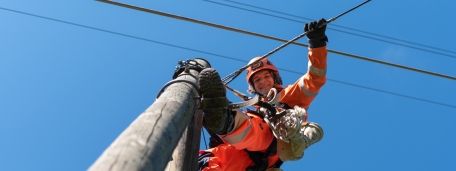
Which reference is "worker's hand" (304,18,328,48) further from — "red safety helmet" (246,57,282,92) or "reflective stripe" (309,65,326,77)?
"red safety helmet" (246,57,282,92)

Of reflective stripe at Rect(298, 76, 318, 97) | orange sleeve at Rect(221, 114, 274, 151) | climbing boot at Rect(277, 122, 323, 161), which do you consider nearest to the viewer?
orange sleeve at Rect(221, 114, 274, 151)

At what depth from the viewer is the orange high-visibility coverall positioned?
3871 mm

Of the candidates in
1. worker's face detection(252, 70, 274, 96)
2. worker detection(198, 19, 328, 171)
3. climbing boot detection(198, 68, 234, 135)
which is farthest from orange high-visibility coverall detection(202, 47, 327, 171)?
worker's face detection(252, 70, 274, 96)

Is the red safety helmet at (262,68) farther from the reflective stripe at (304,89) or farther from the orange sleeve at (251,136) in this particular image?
the orange sleeve at (251,136)

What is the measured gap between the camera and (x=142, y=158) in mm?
1897

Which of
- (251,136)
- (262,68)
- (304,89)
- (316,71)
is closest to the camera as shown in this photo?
(251,136)

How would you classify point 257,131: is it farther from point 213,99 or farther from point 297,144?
point 213,99

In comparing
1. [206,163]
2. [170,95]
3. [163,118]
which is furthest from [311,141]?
[163,118]

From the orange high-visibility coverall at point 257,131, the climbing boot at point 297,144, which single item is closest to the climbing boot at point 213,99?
the orange high-visibility coverall at point 257,131

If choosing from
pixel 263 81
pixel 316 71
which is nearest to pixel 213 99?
pixel 316 71

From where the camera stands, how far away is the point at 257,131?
13.5 ft

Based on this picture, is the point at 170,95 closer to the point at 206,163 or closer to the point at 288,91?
→ the point at 206,163

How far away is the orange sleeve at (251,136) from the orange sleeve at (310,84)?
0.81 m

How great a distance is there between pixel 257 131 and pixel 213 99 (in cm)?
99
